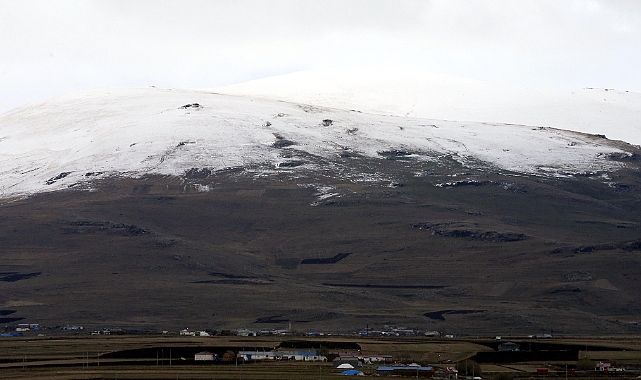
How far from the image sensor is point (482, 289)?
164500mm

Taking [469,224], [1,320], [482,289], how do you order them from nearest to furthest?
[1,320], [482,289], [469,224]

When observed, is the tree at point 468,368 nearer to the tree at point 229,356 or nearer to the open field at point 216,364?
the open field at point 216,364

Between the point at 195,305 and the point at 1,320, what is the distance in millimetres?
25070

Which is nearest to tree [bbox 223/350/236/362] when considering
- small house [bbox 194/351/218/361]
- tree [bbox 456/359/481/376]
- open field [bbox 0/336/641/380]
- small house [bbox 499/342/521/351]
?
open field [bbox 0/336/641/380]

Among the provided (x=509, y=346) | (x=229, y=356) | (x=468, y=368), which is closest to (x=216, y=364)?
(x=229, y=356)

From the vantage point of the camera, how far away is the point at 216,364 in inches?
3593

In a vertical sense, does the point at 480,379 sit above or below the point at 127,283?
above

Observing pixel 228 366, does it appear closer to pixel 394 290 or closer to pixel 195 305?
pixel 195 305

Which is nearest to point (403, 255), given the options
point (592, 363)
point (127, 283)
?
point (127, 283)

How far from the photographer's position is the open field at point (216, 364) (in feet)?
271

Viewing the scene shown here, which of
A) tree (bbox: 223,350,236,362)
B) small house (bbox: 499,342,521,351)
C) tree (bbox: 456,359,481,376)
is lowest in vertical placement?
small house (bbox: 499,342,521,351)

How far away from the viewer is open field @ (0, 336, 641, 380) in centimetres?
8262

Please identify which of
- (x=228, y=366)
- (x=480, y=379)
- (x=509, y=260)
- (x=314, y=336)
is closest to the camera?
(x=480, y=379)

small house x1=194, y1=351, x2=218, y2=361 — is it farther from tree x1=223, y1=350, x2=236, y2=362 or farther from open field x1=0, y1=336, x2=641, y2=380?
tree x1=223, y1=350, x2=236, y2=362
